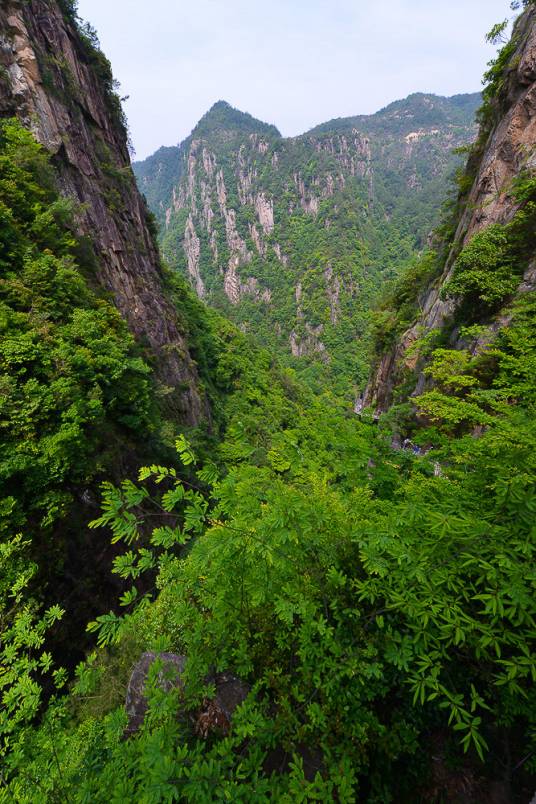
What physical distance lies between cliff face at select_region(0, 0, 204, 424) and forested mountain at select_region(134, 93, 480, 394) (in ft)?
208

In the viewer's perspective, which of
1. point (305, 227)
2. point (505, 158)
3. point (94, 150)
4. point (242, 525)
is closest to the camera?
point (242, 525)

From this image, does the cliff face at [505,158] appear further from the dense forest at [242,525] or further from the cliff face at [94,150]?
the cliff face at [94,150]

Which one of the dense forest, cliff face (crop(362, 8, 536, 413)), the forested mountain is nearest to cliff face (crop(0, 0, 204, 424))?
the dense forest

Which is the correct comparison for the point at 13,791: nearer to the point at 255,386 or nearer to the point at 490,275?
the point at 490,275

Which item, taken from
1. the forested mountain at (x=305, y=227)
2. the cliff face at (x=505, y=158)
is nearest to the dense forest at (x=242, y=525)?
the cliff face at (x=505, y=158)

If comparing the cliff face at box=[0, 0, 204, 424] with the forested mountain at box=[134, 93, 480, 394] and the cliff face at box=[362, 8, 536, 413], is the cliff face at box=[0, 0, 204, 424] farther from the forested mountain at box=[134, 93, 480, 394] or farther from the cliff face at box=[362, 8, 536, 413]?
the forested mountain at box=[134, 93, 480, 394]

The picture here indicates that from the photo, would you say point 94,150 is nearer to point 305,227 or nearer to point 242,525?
point 242,525

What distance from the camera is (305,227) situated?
139m

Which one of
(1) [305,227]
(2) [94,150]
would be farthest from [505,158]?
(1) [305,227]

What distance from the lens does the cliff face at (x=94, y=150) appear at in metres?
12.6

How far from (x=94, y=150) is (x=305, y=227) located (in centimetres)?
13706

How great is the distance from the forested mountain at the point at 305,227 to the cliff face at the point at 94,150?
208 feet

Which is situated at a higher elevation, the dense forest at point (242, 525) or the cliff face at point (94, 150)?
the cliff face at point (94, 150)

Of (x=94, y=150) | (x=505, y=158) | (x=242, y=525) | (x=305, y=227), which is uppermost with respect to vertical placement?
(x=94, y=150)
